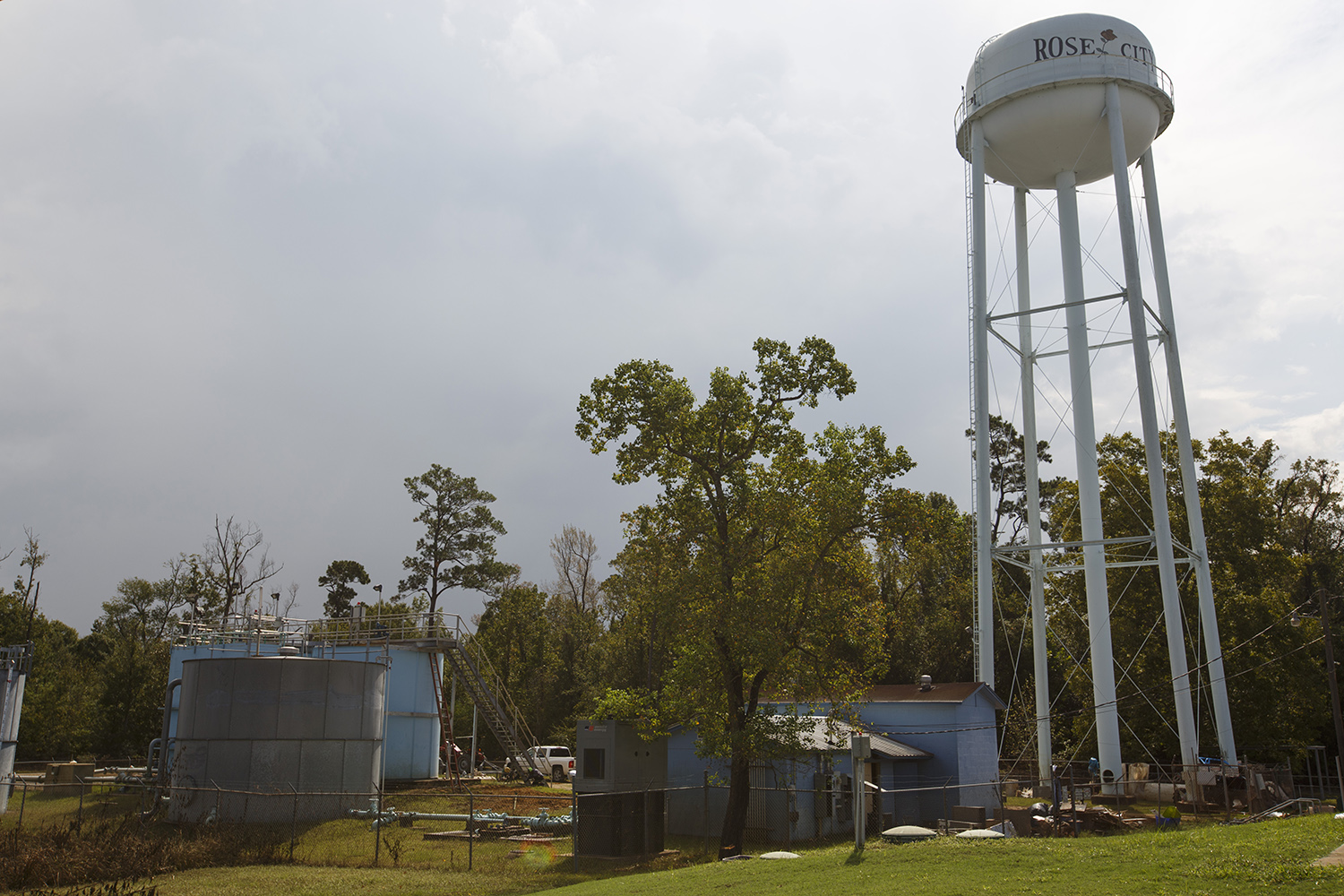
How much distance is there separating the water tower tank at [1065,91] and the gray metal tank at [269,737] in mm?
25670

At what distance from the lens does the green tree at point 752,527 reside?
23641 mm

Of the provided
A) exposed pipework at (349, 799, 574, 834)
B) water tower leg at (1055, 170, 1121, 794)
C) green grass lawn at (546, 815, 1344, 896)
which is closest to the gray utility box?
exposed pipework at (349, 799, 574, 834)

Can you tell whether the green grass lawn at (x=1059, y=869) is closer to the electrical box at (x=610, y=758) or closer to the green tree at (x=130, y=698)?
the electrical box at (x=610, y=758)

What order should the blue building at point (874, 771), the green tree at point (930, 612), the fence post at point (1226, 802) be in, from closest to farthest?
the fence post at point (1226, 802) < the blue building at point (874, 771) < the green tree at point (930, 612)

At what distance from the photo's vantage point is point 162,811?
27609 millimetres

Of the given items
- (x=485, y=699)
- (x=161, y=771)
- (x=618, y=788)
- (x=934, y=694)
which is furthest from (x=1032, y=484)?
(x=161, y=771)

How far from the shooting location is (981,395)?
93.1ft

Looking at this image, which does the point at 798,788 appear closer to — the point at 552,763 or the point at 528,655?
the point at 552,763

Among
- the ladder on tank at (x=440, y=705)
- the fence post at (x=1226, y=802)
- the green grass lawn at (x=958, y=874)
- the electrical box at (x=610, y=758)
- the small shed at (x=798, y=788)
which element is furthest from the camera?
the ladder on tank at (x=440, y=705)

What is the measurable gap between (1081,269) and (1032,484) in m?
6.47

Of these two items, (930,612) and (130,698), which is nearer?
(130,698)

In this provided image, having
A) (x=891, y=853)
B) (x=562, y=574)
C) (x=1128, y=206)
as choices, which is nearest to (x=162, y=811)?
(x=891, y=853)

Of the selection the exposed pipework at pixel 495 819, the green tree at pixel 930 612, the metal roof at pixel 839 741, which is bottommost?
the exposed pipework at pixel 495 819

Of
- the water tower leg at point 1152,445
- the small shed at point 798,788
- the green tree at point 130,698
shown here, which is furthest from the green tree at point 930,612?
the green tree at point 130,698
